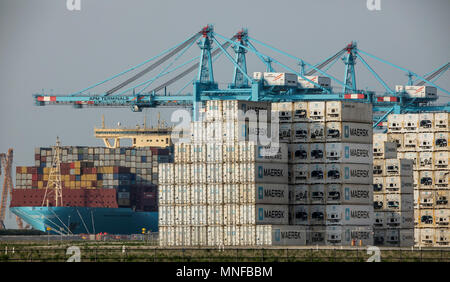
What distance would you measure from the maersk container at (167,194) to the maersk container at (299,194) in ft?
31.1

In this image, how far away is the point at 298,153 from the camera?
8012 centimetres

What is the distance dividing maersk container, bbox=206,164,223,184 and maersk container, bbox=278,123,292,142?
6.07 metres

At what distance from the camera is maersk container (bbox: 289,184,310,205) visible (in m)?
79.9

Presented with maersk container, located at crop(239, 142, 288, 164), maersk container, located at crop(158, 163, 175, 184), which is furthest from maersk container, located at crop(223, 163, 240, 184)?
maersk container, located at crop(158, 163, 175, 184)

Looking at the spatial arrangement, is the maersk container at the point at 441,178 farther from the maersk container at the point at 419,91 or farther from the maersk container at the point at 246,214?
the maersk container at the point at 419,91

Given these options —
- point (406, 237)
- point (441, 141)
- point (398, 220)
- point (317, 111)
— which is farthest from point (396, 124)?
point (317, 111)

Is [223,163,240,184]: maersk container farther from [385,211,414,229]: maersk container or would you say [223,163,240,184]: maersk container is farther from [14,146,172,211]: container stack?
[14,146,172,211]: container stack

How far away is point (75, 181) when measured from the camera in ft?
488

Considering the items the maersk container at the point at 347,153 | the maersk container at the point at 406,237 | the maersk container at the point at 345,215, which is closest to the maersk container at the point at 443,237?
the maersk container at the point at 406,237

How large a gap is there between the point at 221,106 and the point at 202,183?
626 cm

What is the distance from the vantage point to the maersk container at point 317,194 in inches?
3118

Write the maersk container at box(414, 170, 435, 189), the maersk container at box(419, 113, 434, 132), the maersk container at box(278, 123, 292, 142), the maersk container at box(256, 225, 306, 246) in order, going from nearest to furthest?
the maersk container at box(256, 225, 306, 246) < the maersk container at box(278, 123, 292, 142) < the maersk container at box(419, 113, 434, 132) < the maersk container at box(414, 170, 435, 189)
